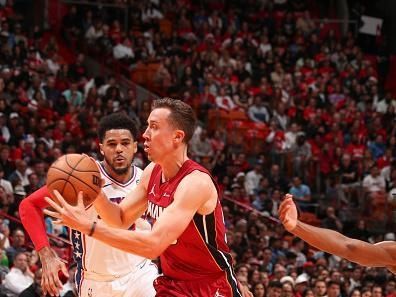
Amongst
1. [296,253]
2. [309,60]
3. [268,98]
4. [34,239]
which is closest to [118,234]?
[34,239]

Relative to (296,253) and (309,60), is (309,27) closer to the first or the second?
(309,60)

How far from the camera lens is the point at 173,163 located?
19.3ft

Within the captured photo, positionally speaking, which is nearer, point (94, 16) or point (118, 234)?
point (118, 234)

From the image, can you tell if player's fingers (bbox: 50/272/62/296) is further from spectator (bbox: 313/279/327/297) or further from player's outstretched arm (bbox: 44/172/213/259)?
spectator (bbox: 313/279/327/297)

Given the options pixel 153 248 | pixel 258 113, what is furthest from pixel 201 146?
pixel 153 248

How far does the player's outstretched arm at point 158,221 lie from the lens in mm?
5031

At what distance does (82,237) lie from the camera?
24.1 feet

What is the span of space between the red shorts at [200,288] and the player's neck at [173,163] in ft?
2.31

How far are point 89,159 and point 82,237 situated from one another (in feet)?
5.28

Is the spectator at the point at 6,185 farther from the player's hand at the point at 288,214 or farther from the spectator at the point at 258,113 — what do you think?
the player's hand at the point at 288,214

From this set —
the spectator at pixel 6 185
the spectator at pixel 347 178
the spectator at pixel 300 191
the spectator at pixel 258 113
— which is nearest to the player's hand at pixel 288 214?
the spectator at pixel 6 185

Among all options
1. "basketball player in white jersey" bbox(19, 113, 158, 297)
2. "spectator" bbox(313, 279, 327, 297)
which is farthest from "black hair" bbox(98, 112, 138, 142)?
"spectator" bbox(313, 279, 327, 297)

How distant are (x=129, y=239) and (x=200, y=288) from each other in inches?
35.5

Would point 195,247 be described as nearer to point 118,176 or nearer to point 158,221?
point 158,221
